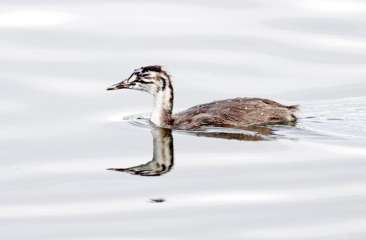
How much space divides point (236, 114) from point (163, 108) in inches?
36.8

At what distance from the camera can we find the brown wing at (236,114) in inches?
656

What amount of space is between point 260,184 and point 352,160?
128 cm

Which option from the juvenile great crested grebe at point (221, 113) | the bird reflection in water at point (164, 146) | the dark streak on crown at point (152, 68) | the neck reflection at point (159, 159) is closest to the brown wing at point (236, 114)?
the juvenile great crested grebe at point (221, 113)

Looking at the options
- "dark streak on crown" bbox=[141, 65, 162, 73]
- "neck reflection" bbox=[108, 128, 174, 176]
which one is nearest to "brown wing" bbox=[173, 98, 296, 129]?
"neck reflection" bbox=[108, 128, 174, 176]

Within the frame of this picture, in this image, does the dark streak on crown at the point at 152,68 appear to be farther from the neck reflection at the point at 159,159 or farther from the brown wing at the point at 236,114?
the neck reflection at the point at 159,159

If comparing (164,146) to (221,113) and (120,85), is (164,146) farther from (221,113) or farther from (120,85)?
(120,85)

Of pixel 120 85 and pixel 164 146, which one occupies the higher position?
pixel 120 85

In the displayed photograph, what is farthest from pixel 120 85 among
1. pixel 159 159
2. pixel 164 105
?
pixel 159 159

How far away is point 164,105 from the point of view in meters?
17.3

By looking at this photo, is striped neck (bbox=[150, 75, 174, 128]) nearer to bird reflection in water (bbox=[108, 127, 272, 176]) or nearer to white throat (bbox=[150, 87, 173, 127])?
white throat (bbox=[150, 87, 173, 127])
